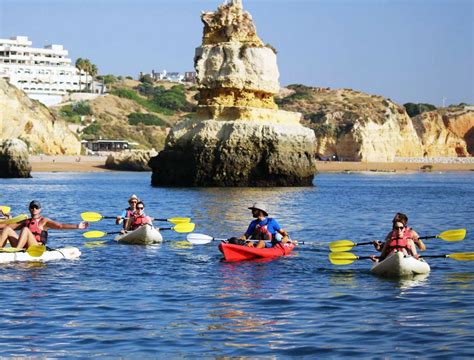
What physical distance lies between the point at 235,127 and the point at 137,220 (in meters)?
22.8

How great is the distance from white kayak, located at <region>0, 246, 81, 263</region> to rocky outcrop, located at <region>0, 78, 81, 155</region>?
63867 mm

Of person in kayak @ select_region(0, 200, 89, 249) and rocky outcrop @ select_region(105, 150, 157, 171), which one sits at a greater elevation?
rocky outcrop @ select_region(105, 150, 157, 171)

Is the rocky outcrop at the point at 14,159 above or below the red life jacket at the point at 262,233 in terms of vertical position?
above

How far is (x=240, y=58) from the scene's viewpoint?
48.7 meters

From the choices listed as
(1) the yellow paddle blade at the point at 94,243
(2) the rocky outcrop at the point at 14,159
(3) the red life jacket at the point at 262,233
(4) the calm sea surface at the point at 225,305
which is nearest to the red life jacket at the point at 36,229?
(4) the calm sea surface at the point at 225,305

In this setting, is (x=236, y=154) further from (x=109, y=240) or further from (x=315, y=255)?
(x=315, y=255)

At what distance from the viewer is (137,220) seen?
78.9 ft

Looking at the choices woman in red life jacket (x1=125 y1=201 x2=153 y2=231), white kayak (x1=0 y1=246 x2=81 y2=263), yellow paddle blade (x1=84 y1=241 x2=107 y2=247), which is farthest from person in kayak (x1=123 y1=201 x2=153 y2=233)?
white kayak (x1=0 y1=246 x2=81 y2=263)

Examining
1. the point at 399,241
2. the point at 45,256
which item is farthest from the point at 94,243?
the point at 399,241

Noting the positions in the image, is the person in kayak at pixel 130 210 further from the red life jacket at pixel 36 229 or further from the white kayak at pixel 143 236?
the red life jacket at pixel 36 229

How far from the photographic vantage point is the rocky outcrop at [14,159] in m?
62.0

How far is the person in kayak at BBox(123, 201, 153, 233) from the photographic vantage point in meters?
23.8

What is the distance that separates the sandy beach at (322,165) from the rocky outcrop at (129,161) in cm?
95

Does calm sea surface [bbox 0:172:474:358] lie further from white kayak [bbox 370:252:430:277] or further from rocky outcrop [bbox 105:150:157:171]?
rocky outcrop [bbox 105:150:157:171]
